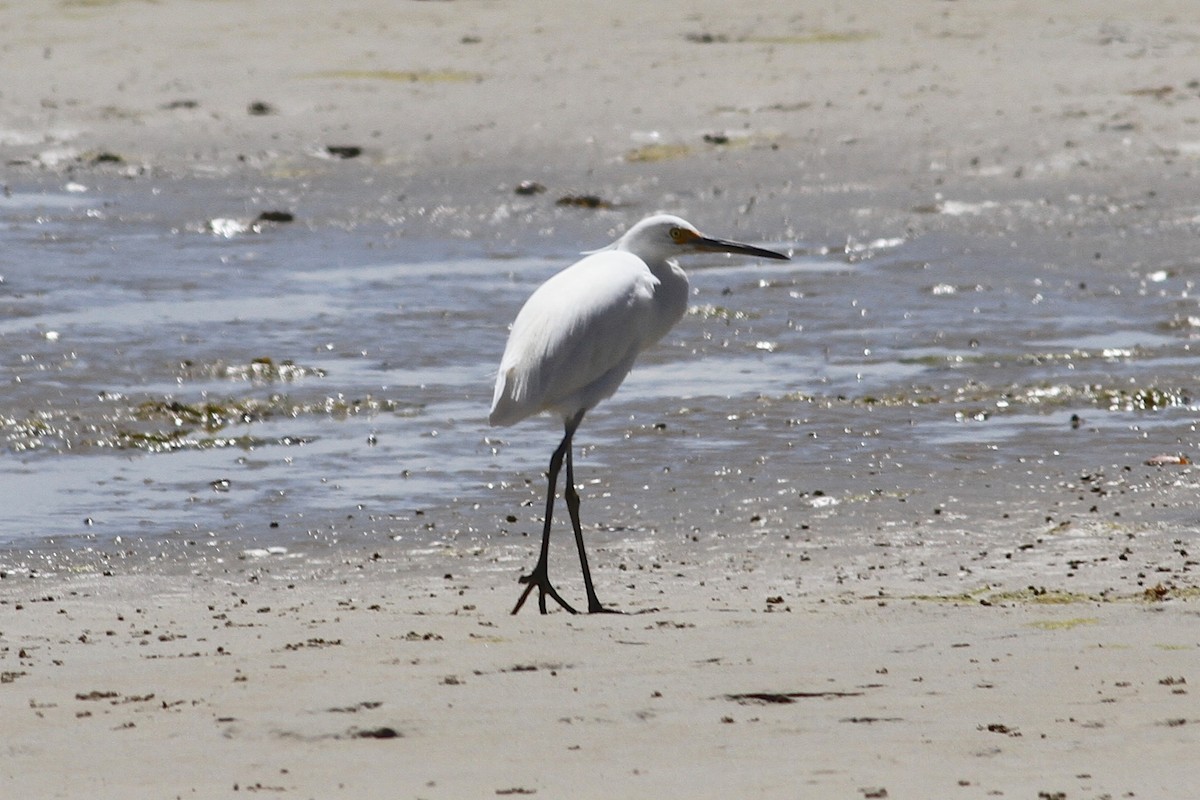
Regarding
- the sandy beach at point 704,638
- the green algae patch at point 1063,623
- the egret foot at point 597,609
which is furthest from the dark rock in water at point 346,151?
the green algae patch at point 1063,623

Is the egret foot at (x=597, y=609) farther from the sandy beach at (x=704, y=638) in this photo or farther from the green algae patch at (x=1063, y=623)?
the green algae patch at (x=1063, y=623)

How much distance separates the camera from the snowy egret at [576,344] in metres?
6.22

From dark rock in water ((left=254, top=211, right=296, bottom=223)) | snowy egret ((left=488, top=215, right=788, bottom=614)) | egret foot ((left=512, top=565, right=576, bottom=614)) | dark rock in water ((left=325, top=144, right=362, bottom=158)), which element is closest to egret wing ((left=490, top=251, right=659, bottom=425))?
snowy egret ((left=488, top=215, right=788, bottom=614))

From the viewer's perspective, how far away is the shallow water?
720cm

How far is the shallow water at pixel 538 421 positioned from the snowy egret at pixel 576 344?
728 millimetres

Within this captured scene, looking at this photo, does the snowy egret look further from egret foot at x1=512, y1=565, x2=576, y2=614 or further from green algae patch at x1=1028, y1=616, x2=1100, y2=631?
green algae patch at x1=1028, y1=616, x2=1100, y2=631

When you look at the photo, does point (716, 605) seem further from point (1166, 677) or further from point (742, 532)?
point (1166, 677)

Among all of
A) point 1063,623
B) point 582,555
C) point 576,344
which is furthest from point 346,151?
point 1063,623

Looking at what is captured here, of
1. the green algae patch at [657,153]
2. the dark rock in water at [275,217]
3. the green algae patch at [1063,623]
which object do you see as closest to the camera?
the green algae patch at [1063,623]

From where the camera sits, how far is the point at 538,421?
29.2 ft

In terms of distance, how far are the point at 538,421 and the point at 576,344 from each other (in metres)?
2.68

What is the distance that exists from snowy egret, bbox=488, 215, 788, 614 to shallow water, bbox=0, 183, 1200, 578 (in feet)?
2.39

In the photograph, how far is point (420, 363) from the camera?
1005 centimetres

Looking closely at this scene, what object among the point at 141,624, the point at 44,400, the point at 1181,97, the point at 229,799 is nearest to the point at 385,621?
the point at 141,624
